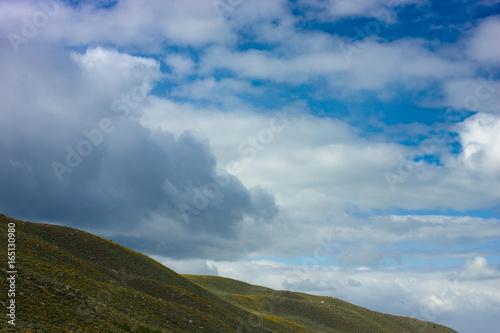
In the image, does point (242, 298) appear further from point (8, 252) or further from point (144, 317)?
point (8, 252)

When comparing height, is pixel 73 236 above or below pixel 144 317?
above

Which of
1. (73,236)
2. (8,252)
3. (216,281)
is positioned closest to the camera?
(8,252)

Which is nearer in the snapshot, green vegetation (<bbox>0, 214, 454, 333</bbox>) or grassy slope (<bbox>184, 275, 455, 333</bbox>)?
green vegetation (<bbox>0, 214, 454, 333</bbox>)

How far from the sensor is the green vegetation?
28609 millimetres

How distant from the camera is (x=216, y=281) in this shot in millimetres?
117938

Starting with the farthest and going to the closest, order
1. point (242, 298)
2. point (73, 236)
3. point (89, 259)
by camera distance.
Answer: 1. point (242, 298)
2. point (73, 236)
3. point (89, 259)

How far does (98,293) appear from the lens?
39.5 meters

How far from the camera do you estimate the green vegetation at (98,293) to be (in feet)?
93.9

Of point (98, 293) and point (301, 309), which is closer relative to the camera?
point (98, 293)

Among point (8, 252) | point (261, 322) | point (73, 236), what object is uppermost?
point (73, 236)

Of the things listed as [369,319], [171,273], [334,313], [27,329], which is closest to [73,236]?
[171,273]

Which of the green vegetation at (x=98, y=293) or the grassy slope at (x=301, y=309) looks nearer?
the green vegetation at (x=98, y=293)

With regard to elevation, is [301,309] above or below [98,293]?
below

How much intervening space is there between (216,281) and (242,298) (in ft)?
77.0
